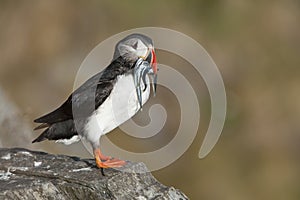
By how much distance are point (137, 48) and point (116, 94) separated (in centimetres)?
59

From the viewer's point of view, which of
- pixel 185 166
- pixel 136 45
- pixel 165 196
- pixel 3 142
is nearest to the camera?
pixel 165 196

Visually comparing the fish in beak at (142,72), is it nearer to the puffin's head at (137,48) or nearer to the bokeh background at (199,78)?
the puffin's head at (137,48)

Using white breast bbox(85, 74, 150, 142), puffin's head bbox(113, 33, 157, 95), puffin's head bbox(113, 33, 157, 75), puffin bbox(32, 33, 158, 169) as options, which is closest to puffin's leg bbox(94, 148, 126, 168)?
puffin bbox(32, 33, 158, 169)

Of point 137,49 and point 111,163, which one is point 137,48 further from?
point 111,163

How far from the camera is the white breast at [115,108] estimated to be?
30.8 feet

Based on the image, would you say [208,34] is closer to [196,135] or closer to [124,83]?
[196,135]

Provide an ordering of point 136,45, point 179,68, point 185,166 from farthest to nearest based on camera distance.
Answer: point 179,68 < point 185,166 < point 136,45

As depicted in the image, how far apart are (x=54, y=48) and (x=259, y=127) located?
14.7 feet

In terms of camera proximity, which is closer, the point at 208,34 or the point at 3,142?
the point at 3,142

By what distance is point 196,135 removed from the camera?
15.5 metres

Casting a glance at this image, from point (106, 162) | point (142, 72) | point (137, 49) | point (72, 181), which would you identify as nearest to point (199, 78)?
point (137, 49)

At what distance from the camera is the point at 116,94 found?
9.42m

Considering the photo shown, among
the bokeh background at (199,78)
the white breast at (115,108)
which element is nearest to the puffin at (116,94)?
the white breast at (115,108)

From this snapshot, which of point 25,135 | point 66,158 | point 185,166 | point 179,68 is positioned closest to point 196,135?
point 185,166
